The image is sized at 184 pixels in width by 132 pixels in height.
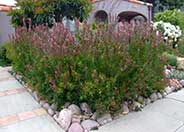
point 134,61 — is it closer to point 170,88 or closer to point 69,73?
point 69,73

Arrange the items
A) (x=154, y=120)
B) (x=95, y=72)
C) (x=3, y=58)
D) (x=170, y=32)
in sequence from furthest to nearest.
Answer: (x=3, y=58) → (x=170, y=32) → (x=154, y=120) → (x=95, y=72)

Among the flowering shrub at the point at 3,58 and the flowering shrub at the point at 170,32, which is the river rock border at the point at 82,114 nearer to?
the flowering shrub at the point at 3,58

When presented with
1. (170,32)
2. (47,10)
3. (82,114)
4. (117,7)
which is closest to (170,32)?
(170,32)

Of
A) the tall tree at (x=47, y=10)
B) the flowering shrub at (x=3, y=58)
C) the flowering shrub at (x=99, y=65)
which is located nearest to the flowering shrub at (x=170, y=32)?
the tall tree at (x=47, y=10)

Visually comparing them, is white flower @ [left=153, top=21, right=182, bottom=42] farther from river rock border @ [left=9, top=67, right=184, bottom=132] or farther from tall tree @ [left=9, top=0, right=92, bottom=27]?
river rock border @ [left=9, top=67, right=184, bottom=132]

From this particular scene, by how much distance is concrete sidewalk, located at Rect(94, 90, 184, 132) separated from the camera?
17.0 ft

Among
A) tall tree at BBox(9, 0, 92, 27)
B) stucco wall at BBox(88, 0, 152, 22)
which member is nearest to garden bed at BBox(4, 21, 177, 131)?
tall tree at BBox(9, 0, 92, 27)

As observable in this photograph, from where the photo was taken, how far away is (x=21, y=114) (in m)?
5.81

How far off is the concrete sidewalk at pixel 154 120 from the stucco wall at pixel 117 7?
8.52 m

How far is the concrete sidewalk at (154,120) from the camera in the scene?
5176 mm

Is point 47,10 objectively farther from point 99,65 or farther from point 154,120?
point 154,120

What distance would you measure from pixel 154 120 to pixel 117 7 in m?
11.4

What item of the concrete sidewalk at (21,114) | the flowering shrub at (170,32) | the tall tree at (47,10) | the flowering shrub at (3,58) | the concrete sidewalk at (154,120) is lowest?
the concrete sidewalk at (154,120)

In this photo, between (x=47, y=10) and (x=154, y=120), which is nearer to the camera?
(x=154, y=120)
